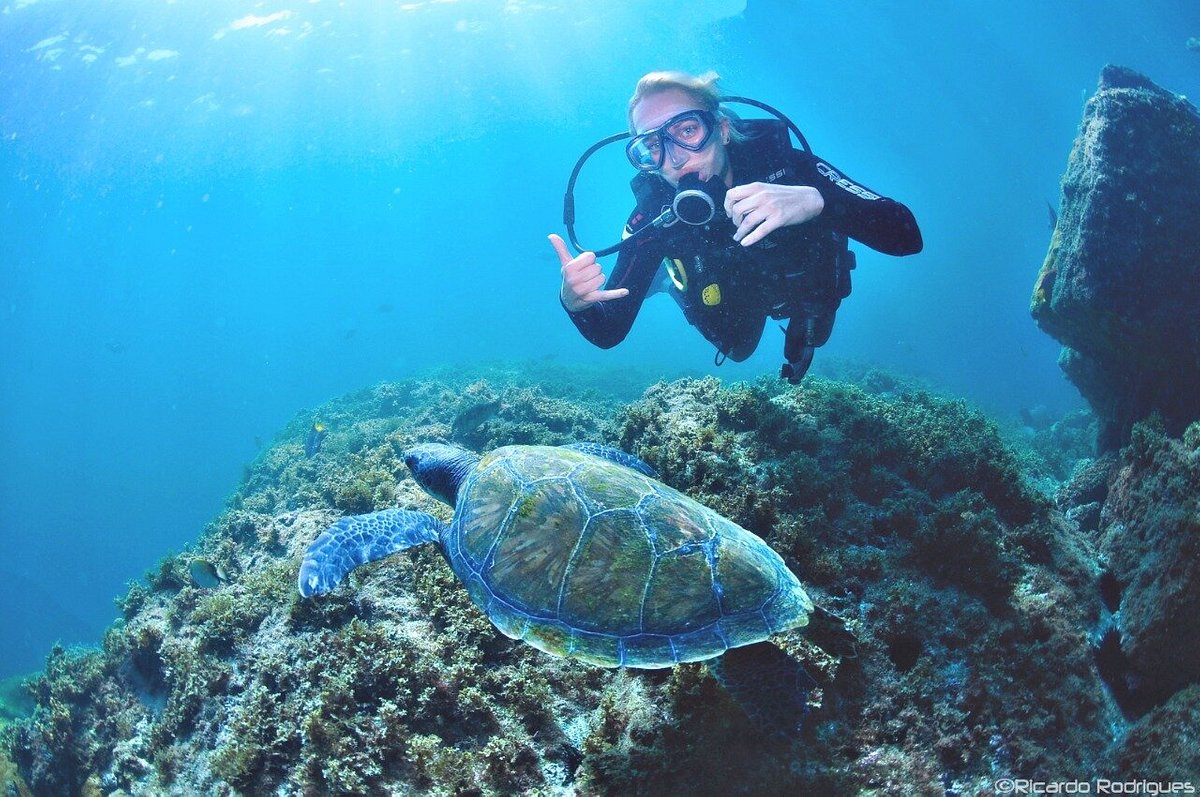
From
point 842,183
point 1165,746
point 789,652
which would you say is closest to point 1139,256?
point 842,183

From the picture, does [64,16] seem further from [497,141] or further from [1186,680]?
[497,141]

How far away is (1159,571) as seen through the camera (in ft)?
9.78

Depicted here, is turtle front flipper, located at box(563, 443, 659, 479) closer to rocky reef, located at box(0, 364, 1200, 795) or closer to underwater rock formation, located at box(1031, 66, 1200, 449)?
rocky reef, located at box(0, 364, 1200, 795)

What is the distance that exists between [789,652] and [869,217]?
10.6ft

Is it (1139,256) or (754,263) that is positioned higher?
(754,263)

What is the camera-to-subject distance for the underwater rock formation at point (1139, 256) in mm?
6902

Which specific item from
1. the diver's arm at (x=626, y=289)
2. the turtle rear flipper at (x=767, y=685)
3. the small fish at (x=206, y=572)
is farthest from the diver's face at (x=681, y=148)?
the small fish at (x=206, y=572)

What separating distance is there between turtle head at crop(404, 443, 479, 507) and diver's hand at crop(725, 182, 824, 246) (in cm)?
268

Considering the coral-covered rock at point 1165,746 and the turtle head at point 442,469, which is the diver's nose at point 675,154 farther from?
the coral-covered rock at point 1165,746

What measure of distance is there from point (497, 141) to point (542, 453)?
90528mm

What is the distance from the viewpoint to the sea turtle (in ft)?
8.20

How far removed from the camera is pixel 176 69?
103ft

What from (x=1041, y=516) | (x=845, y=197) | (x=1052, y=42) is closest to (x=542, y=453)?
(x=845, y=197)

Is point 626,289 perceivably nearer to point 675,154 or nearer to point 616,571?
point 675,154
